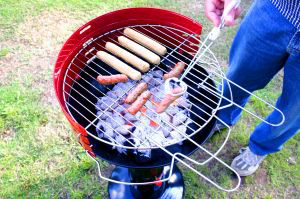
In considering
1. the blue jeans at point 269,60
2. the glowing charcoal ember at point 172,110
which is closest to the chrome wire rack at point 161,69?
the glowing charcoal ember at point 172,110

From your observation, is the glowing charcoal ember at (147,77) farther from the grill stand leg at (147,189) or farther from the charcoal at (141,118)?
the grill stand leg at (147,189)

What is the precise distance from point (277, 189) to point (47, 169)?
95.5 inches

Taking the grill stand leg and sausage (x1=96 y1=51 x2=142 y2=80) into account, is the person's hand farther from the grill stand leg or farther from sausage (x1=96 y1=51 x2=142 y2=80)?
the grill stand leg

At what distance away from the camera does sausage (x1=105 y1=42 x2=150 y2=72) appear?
188 centimetres

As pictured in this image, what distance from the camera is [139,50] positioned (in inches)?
76.7

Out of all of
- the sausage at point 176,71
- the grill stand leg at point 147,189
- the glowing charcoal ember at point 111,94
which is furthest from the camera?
the grill stand leg at point 147,189

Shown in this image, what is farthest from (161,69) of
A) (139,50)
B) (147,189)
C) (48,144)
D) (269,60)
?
(48,144)

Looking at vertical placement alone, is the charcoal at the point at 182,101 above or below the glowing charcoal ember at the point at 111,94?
above

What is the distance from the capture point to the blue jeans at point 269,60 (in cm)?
176

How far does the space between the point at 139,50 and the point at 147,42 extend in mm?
109

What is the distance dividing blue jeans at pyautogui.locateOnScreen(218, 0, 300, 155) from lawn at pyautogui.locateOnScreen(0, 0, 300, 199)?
53cm

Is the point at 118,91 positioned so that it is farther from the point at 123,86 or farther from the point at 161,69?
the point at 161,69

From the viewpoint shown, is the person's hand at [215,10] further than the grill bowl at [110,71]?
Yes

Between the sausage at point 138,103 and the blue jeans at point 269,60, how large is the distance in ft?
3.01
